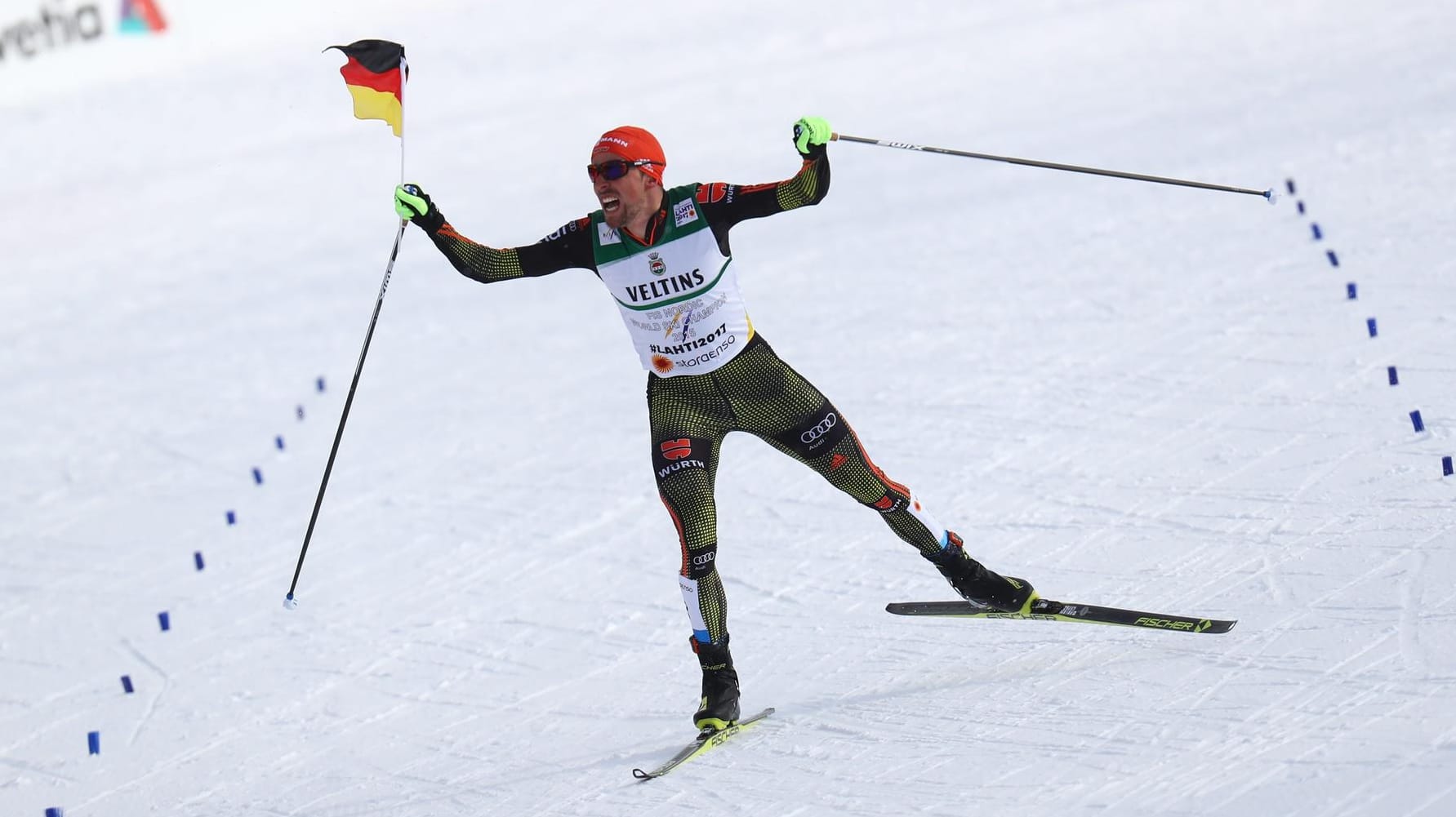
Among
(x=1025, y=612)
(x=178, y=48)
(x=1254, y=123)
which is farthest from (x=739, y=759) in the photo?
(x=178, y=48)

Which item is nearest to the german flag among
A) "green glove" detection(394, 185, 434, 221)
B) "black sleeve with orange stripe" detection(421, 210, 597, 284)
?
"green glove" detection(394, 185, 434, 221)

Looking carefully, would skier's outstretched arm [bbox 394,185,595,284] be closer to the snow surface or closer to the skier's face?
the skier's face

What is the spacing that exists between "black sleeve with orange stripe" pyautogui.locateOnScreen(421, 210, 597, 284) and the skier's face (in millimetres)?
168

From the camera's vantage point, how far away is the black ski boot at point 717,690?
Result: 15.6 feet

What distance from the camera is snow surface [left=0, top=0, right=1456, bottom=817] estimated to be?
4.59 meters

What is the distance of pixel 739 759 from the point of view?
4.66 meters

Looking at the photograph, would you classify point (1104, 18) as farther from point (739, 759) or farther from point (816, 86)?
point (739, 759)

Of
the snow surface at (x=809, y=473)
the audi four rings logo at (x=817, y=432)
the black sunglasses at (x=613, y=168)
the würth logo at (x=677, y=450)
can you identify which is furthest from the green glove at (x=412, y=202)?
the snow surface at (x=809, y=473)

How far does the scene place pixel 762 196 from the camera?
14.9 ft

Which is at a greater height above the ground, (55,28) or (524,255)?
(55,28)

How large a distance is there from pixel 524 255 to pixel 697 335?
0.61 meters

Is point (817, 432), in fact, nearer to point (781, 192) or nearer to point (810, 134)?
point (781, 192)

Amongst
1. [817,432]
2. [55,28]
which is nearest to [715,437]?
[817,432]

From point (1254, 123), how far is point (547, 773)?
898cm
